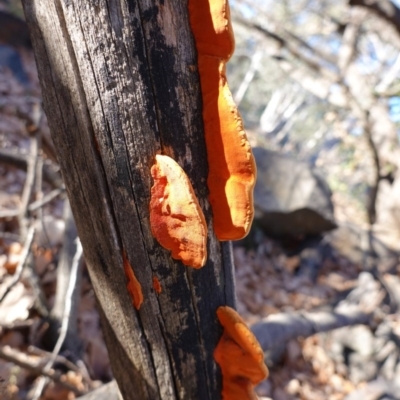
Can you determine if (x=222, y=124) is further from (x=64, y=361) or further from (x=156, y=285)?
(x=64, y=361)

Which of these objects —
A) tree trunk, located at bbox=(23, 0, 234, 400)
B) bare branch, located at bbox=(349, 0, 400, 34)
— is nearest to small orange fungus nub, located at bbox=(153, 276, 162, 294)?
tree trunk, located at bbox=(23, 0, 234, 400)

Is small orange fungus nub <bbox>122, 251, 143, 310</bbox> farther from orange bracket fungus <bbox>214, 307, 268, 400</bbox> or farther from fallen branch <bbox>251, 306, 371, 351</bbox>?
fallen branch <bbox>251, 306, 371, 351</bbox>

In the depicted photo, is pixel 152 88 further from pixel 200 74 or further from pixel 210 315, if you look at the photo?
pixel 210 315

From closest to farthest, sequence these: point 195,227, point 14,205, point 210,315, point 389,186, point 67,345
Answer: point 195,227 → point 210,315 → point 67,345 → point 14,205 → point 389,186

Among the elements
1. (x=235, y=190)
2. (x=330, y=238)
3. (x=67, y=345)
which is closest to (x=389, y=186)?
(x=330, y=238)

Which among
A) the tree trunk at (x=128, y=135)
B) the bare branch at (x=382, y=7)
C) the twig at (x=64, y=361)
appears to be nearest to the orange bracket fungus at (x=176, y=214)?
the tree trunk at (x=128, y=135)

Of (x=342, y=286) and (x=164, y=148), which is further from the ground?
(x=164, y=148)
